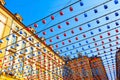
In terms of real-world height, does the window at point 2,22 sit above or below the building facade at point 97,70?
above

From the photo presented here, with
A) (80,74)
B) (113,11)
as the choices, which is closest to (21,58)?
(113,11)

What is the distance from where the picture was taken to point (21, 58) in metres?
14.8

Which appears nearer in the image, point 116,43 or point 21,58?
point 116,43

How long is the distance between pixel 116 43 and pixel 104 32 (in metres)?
1.51

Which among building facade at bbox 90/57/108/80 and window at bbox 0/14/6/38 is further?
building facade at bbox 90/57/108/80

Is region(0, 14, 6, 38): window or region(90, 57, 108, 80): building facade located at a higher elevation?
region(0, 14, 6, 38): window

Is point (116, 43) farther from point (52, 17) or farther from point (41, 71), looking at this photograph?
point (41, 71)

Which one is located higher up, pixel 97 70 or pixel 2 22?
pixel 2 22

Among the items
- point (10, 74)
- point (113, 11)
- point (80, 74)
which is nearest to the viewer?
point (113, 11)

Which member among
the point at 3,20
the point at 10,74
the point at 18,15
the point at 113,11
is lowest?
the point at 10,74

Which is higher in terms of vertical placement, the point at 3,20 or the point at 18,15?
the point at 18,15

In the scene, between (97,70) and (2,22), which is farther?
(97,70)

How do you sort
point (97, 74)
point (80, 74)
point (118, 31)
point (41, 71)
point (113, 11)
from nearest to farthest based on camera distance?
point (113, 11)
point (118, 31)
point (41, 71)
point (80, 74)
point (97, 74)

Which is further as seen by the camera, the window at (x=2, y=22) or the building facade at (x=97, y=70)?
the building facade at (x=97, y=70)
